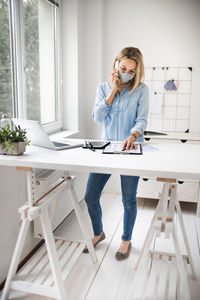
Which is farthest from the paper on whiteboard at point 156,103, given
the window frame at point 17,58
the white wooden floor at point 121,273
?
the window frame at point 17,58

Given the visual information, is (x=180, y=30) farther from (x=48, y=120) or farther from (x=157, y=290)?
(x=157, y=290)

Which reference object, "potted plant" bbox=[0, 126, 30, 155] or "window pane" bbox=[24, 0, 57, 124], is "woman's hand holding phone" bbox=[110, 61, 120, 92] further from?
"window pane" bbox=[24, 0, 57, 124]

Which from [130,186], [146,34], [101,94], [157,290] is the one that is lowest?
[157,290]

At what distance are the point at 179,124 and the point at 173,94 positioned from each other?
1.03 ft

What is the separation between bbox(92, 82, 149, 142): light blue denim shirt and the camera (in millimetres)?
1986

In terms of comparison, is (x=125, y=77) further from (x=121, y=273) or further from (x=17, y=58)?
(x=121, y=273)

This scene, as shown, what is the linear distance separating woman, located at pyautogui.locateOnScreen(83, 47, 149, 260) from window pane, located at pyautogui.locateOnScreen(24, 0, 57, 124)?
2.37ft

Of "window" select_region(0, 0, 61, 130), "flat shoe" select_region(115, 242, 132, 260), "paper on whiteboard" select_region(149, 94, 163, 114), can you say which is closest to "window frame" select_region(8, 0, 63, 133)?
"window" select_region(0, 0, 61, 130)

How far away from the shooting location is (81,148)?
68.1 inches

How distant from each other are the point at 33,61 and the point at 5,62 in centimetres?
42

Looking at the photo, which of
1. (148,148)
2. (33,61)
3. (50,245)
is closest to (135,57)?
(148,148)

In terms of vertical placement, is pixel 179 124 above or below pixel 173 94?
below

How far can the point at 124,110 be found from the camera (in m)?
2.01

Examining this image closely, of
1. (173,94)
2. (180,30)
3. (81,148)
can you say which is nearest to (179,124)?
(173,94)
